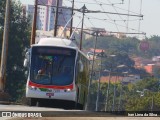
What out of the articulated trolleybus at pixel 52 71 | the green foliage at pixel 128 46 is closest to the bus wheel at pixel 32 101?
the articulated trolleybus at pixel 52 71

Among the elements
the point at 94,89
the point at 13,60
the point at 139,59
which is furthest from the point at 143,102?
the point at 139,59

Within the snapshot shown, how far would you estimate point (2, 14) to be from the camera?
67.9 meters

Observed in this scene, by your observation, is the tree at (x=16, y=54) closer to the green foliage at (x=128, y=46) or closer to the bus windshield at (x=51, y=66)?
the bus windshield at (x=51, y=66)

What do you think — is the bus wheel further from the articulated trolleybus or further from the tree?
the tree

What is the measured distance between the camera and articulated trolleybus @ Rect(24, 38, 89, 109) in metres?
32.3

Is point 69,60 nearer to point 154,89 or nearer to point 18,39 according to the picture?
point 18,39

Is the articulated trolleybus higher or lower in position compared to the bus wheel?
higher

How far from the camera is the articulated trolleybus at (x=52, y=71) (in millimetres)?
32312

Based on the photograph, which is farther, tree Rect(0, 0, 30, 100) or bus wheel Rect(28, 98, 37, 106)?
tree Rect(0, 0, 30, 100)

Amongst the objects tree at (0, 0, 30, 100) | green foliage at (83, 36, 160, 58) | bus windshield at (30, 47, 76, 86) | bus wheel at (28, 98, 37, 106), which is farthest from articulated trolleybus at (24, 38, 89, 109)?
green foliage at (83, 36, 160, 58)

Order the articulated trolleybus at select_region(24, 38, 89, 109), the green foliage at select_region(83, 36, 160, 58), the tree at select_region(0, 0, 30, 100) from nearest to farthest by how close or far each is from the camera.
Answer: the articulated trolleybus at select_region(24, 38, 89, 109) → the tree at select_region(0, 0, 30, 100) → the green foliage at select_region(83, 36, 160, 58)

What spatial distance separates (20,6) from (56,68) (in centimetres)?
4265

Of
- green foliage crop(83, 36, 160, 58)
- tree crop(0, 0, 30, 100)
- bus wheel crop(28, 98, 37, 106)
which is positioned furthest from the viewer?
green foliage crop(83, 36, 160, 58)

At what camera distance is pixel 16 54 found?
2606 inches
